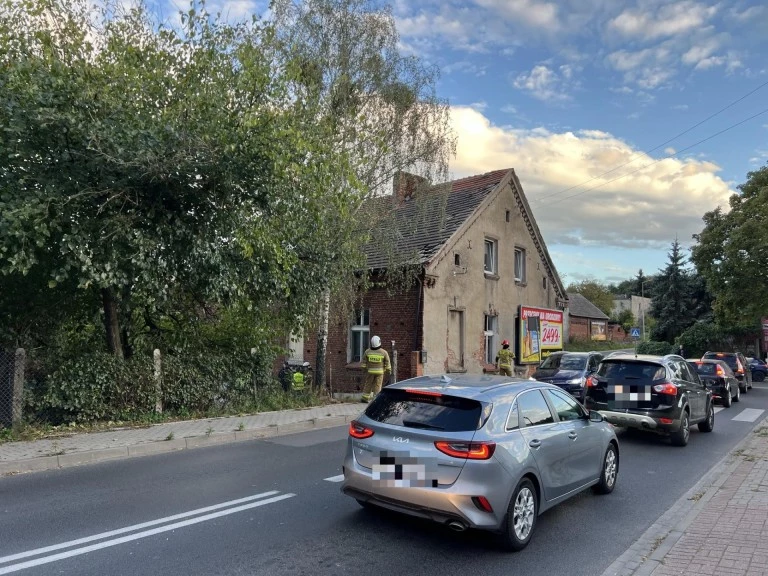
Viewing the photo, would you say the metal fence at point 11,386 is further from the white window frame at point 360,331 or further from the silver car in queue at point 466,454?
the white window frame at point 360,331

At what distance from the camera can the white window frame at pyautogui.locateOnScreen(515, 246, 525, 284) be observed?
25.2 metres

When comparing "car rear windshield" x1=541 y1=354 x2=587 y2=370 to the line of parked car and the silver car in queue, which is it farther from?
the silver car in queue

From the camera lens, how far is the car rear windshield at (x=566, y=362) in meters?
17.7

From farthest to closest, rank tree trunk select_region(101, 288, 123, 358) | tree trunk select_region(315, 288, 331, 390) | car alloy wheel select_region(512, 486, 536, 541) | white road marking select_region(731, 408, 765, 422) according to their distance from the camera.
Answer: tree trunk select_region(315, 288, 331, 390) < white road marking select_region(731, 408, 765, 422) < tree trunk select_region(101, 288, 123, 358) < car alloy wheel select_region(512, 486, 536, 541)

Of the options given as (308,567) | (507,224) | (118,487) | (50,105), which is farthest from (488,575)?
(507,224)

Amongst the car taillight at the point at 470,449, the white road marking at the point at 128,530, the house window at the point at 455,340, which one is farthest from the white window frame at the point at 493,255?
the car taillight at the point at 470,449

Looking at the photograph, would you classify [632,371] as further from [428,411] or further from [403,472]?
[403,472]

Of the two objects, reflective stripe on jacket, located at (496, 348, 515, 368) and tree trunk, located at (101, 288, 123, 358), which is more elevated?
tree trunk, located at (101, 288, 123, 358)

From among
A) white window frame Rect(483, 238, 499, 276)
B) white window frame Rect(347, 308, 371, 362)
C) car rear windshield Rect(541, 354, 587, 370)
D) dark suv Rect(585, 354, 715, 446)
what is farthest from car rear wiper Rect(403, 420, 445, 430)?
white window frame Rect(483, 238, 499, 276)

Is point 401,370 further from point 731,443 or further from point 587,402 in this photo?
point 731,443

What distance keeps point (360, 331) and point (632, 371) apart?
11.7 m

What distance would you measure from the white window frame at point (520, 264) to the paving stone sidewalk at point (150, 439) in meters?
14.2

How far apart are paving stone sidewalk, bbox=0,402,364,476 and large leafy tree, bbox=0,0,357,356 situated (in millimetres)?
2371

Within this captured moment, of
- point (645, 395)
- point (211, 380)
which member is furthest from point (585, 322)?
point (211, 380)
